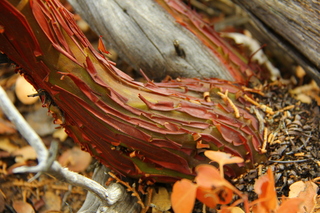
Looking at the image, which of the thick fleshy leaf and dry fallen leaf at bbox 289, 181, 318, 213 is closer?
the thick fleshy leaf

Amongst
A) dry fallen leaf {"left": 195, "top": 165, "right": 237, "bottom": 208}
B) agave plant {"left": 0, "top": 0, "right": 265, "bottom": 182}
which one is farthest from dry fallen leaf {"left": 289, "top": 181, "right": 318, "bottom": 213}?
dry fallen leaf {"left": 195, "top": 165, "right": 237, "bottom": 208}

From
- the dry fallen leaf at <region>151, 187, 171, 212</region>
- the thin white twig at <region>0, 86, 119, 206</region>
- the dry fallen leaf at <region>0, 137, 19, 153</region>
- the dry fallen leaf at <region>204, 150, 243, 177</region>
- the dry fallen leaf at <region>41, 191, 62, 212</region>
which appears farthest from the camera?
the dry fallen leaf at <region>0, 137, 19, 153</region>

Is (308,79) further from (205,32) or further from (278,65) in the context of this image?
(205,32)

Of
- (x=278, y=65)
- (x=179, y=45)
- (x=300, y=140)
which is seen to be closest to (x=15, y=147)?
(x=179, y=45)

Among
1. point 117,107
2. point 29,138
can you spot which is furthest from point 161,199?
point 29,138

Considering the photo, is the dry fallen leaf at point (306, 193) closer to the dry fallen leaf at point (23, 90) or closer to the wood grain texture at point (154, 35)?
the wood grain texture at point (154, 35)

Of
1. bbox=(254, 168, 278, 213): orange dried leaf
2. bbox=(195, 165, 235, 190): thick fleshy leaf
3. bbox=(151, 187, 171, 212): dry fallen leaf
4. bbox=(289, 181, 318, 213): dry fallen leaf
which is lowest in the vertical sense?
bbox=(151, 187, 171, 212): dry fallen leaf

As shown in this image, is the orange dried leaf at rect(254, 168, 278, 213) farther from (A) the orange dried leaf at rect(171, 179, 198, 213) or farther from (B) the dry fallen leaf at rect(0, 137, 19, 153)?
(B) the dry fallen leaf at rect(0, 137, 19, 153)
